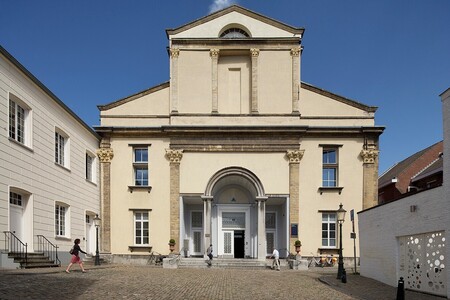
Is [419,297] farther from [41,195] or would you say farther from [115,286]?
[41,195]

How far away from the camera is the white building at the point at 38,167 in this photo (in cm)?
1705

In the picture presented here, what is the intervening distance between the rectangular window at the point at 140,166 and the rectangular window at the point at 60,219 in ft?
20.1

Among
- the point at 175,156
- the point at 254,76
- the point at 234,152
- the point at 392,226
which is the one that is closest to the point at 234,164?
the point at 234,152

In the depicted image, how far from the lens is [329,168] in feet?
93.4

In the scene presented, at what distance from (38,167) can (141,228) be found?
9.93 m

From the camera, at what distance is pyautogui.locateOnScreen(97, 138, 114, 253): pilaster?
27672 millimetres

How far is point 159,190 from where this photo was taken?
2809 cm

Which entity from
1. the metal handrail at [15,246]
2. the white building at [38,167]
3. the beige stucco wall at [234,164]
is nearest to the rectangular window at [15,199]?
the white building at [38,167]

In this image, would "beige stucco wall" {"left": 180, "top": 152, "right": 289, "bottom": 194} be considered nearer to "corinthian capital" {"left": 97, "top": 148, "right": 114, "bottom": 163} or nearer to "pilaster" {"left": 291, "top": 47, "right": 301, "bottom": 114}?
"pilaster" {"left": 291, "top": 47, "right": 301, "bottom": 114}

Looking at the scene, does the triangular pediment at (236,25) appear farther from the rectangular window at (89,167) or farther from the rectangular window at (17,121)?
the rectangular window at (17,121)

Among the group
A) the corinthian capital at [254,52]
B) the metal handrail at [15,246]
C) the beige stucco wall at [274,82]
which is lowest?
the metal handrail at [15,246]

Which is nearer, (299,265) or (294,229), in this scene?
(299,265)


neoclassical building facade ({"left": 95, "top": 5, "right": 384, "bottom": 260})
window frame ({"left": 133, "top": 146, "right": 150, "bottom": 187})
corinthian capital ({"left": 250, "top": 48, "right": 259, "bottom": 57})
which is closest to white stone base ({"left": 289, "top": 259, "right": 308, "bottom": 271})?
neoclassical building facade ({"left": 95, "top": 5, "right": 384, "bottom": 260})

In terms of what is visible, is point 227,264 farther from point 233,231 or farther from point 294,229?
point 294,229
